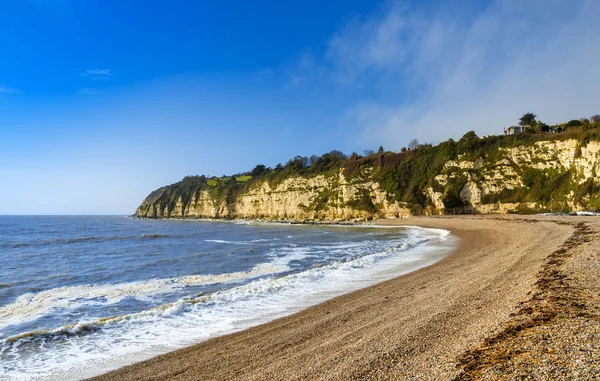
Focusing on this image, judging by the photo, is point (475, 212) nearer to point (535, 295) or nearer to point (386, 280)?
point (386, 280)

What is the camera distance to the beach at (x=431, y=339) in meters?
4.70

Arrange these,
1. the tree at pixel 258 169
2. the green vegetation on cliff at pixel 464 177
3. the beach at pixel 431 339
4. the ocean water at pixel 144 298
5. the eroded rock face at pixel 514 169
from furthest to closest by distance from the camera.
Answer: the tree at pixel 258 169, the green vegetation on cliff at pixel 464 177, the eroded rock face at pixel 514 169, the ocean water at pixel 144 298, the beach at pixel 431 339

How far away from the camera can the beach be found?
15.4 feet

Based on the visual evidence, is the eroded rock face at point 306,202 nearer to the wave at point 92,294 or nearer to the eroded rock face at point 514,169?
the eroded rock face at point 514,169

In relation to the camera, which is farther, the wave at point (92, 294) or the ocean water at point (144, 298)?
the wave at point (92, 294)

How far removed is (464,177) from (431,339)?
2541 inches

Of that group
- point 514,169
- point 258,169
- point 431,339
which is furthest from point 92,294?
point 258,169

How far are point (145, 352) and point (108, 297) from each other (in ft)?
22.5

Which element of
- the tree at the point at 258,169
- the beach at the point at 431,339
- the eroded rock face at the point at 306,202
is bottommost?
the beach at the point at 431,339

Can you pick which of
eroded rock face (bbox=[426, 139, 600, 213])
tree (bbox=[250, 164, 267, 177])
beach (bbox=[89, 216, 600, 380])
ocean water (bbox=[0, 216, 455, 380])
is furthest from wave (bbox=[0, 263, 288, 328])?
tree (bbox=[250, 164, 267, 177])

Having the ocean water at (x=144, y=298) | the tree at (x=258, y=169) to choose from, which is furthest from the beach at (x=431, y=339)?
the tree at (x=258, y=169)

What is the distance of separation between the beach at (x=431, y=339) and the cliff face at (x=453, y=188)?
46962 millimetres

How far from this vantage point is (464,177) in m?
63.6

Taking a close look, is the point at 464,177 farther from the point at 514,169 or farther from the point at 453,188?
the point at 514,169
